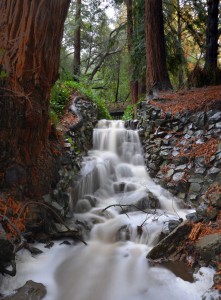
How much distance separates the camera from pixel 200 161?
6.64 m

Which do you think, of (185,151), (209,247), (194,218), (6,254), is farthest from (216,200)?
(6,254)

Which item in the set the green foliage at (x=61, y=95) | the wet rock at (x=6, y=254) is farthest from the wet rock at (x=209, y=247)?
the green foliage at (x=61, y=95)

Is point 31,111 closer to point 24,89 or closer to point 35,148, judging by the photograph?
point 24,89

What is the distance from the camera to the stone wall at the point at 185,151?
251 inches

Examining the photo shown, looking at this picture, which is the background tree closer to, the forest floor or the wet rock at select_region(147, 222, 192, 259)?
the forest floor

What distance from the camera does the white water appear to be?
149 inches

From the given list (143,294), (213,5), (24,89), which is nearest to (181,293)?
(143,294)

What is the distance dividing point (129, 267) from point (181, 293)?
3.13 feet

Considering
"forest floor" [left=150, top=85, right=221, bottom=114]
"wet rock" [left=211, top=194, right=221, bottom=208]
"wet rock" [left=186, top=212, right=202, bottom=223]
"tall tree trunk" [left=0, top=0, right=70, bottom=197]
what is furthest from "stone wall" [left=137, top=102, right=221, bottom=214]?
"tall tree trunk" [left=0, top=0, right=70, bottom=197]

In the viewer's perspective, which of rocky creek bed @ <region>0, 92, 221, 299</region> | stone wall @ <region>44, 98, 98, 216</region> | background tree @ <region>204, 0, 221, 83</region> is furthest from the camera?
background tree @ <region>204, 0, 221, 83</region>

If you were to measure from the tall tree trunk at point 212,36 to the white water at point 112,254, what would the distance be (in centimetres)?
430

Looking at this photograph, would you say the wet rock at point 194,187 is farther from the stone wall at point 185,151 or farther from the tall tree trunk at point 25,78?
the tall tree trunk at point 25,78

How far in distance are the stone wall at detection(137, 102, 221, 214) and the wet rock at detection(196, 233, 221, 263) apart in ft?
5.50

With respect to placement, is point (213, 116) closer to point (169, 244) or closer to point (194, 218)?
point (194, 218)
